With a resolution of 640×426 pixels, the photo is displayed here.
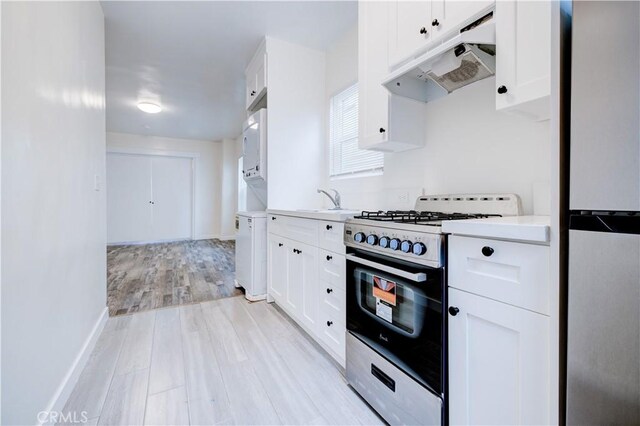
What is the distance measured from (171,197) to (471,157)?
6819 millimetres

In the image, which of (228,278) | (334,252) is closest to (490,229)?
(334,252)

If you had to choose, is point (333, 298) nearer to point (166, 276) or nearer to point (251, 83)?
point (251, 83)

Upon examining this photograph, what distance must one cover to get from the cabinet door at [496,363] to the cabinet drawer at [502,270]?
0.03 metres

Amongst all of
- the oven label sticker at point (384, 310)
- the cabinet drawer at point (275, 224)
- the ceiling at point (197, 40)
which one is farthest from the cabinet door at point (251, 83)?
the oven label sticker at point (384, 310)

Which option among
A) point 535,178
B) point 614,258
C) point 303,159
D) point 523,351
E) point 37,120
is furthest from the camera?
point 303,159

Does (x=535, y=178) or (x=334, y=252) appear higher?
(x=535, y=178)

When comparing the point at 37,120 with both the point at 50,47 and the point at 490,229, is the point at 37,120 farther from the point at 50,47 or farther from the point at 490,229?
the point at 490,229

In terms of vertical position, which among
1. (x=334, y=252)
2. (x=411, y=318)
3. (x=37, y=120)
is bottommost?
(x=411, y=318)

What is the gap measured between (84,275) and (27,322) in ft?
2.65

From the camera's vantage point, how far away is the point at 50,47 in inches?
51.9

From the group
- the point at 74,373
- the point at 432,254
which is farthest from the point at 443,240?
the point at 74,373

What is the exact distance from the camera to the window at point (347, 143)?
2441 millimetres

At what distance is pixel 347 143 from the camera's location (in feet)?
8.81

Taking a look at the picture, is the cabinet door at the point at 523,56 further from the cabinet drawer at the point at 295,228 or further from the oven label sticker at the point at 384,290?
the cabinet drawer at the point at 295,228
